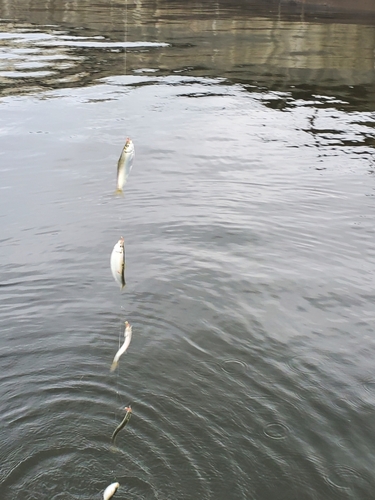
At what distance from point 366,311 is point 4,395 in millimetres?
3470

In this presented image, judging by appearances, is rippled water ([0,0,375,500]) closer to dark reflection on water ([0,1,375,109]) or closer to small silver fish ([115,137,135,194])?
dark reflection on water ([0,1,375,109])

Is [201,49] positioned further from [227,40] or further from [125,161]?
[125,161]

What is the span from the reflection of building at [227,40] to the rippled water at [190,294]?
8.16 ft

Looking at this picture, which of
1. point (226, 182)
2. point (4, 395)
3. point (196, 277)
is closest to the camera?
point (4, 395)

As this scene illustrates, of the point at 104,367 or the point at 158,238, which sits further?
the point at 158,238

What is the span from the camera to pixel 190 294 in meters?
6.96

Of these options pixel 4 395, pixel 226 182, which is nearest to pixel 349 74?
pixel 226 182

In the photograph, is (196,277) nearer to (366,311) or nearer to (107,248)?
(107,248)

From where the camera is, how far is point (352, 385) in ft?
18.3

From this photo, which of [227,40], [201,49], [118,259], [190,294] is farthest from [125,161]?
[227,40]

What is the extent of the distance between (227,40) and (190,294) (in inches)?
670

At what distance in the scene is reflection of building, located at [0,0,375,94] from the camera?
1742 centimetres

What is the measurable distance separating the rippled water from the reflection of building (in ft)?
8.16

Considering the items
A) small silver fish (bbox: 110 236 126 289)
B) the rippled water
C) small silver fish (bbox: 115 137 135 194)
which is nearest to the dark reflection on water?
the rippled water
